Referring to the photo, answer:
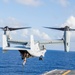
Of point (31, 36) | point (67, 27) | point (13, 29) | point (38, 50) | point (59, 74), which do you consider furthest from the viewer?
point (59, 74)

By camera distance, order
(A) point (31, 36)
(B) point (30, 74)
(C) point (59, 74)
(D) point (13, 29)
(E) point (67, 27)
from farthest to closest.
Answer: (B) point (30, 74)
(C) point (59, 74)
(D) point (13, 29)
(E) point (67, 27)
(A) point (31, 36)

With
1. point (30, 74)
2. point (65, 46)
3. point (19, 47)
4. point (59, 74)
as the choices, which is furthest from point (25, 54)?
point (30, 74)

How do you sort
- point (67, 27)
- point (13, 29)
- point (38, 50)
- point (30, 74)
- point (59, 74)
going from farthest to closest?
point (30, 74) < point (59, 74) < point (13, 29) < point (67, 27) < point (38, 50)

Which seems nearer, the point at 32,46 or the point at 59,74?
the point at 32,46

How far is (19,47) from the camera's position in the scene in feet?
146

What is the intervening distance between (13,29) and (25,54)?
9.80 m

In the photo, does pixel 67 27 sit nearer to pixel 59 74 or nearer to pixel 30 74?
pixel 59 74

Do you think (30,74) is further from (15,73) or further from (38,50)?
(38,50)

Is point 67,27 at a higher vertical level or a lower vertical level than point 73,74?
higher

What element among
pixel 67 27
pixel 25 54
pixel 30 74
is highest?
pixel 67 27

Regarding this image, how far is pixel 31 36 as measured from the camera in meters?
43.6

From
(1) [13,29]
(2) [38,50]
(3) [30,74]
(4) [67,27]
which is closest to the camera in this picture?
(2) [38,50]

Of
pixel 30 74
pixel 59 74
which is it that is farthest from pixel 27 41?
pixel 30 74

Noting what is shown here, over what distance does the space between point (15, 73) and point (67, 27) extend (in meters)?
104
